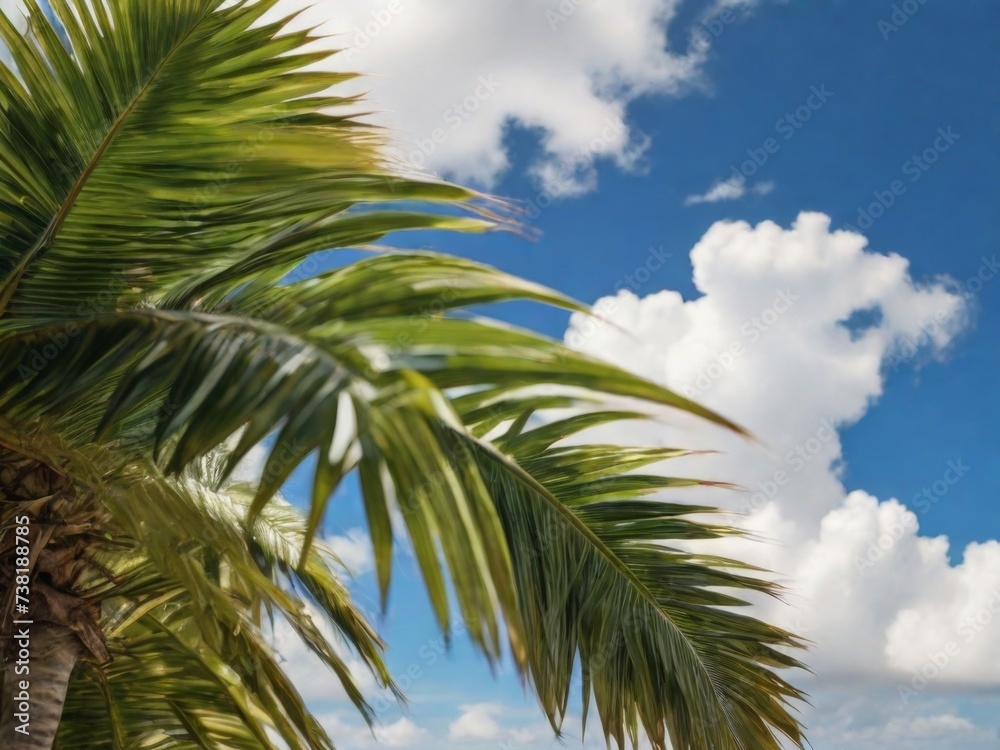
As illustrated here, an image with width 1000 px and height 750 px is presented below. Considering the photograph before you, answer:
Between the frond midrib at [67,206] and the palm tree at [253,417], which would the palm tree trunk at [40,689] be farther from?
the frond midrib at [67,206]

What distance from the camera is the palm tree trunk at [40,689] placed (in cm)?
288

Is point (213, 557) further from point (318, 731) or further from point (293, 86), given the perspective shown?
point (293, 86)

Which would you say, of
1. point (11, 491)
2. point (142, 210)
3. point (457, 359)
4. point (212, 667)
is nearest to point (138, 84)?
point (142, 210)

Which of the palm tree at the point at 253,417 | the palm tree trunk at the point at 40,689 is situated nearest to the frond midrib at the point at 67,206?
the palm tree at the point at 253,417

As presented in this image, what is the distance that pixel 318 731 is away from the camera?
12.5 ft

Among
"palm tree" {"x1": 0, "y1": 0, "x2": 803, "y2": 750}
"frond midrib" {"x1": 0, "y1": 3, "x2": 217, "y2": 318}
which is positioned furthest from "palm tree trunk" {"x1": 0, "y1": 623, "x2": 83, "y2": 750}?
"frond midrib" {"x1": 0, "y1": 3, "x2": 217, "y2": 318}

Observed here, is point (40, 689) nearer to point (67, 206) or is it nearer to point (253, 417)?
point (67, 206)

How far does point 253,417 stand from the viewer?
1569mm

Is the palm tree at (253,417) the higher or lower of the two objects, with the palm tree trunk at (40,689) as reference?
higher

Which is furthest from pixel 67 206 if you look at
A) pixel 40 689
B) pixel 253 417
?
pixel 40 689

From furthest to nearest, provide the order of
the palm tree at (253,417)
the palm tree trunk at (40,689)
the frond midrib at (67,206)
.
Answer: the palm tree trunk at (40,689) < the frond midrib at (67,206) < the palm tree at (253,417)

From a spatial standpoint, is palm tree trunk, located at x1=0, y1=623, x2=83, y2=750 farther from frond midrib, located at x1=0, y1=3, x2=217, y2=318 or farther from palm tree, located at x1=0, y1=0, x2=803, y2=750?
frond midrib, located at x1=0, y1=3, x2=217, y2=318

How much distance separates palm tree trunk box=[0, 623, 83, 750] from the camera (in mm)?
2881

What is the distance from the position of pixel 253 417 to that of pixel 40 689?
78.1 inches
